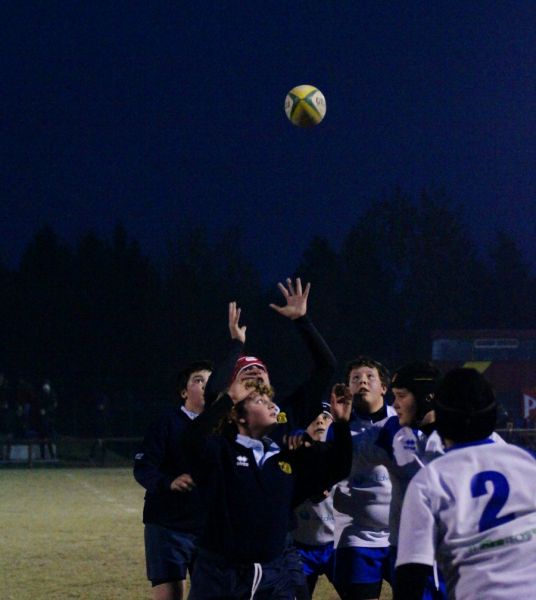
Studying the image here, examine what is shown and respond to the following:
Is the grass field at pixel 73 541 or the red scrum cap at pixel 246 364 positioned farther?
the grass field at pixel 73 541

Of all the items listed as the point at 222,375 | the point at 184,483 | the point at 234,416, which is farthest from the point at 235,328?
the point at 184,483

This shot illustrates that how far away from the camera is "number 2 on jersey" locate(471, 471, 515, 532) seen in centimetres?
364

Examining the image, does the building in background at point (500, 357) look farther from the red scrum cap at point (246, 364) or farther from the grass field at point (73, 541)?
the red scrum cap at point (246, 364)

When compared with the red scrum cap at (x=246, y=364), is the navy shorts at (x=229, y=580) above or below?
below

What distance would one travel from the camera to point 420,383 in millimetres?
5625

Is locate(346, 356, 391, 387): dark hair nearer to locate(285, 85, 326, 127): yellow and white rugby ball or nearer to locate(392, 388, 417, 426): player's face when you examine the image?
locate(392, 388, 417, 426): player's face

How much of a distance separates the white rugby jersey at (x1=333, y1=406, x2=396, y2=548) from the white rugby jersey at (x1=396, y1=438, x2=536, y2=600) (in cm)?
339

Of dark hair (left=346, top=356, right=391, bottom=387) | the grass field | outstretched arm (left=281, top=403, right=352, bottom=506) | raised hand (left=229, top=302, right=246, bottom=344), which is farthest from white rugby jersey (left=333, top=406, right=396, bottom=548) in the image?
the grass field

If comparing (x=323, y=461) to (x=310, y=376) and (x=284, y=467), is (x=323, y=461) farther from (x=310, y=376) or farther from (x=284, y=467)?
(x=310, y=376)

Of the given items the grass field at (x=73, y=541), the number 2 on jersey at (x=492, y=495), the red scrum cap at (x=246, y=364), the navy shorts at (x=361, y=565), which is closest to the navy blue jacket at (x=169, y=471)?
the red scrum cap at (x=246, y=364)

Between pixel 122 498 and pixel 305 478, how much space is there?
1423 cm

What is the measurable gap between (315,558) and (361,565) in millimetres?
508

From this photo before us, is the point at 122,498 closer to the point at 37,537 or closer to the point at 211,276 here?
the point at 37,537

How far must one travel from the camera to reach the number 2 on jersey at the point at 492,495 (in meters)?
3.64
